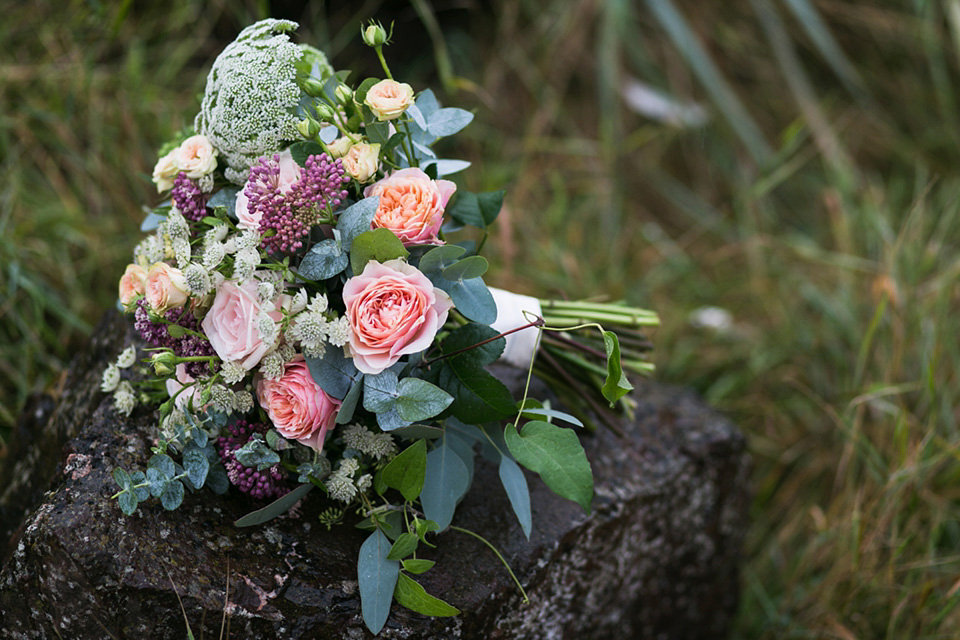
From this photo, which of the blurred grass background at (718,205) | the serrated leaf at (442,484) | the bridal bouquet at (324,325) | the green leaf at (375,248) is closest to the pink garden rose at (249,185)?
the bridal bouquet at (324,325)

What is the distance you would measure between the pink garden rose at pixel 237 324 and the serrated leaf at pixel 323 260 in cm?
6

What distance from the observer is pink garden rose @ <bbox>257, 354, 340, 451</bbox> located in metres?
0.84

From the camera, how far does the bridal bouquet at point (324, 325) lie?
83cm

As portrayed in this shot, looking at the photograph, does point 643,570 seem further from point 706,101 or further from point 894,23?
point 894,23

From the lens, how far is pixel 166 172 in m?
0.98

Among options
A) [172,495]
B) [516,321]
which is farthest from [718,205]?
[172,495]

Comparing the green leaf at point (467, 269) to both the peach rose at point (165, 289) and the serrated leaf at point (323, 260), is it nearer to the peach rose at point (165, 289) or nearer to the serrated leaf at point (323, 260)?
the serrated leaf at point (323, 260)

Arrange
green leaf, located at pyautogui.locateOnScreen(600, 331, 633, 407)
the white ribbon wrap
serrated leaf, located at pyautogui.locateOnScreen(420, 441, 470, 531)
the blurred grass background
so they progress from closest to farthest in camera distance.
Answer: green leaf, located at pyautogui.locateOnScreen(600, 331, 633, 407) < serrated leaf, located at pyautogui.locateOnScreen(420, 441, 470, 531) < the white ribbon wrap < the blurred grass background

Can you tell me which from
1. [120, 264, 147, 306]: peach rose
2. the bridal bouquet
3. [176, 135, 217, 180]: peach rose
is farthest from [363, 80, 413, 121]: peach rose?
[120, 264, 147, 306]: peach rose

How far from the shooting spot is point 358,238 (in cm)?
83

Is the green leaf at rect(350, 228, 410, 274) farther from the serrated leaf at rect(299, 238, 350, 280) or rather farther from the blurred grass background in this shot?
the blurred grass background

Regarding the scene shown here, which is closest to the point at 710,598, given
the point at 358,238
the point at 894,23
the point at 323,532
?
the point at 323,532

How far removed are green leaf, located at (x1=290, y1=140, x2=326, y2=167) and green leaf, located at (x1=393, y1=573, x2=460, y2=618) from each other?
50 cm

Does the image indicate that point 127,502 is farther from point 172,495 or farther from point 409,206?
point 409,206
